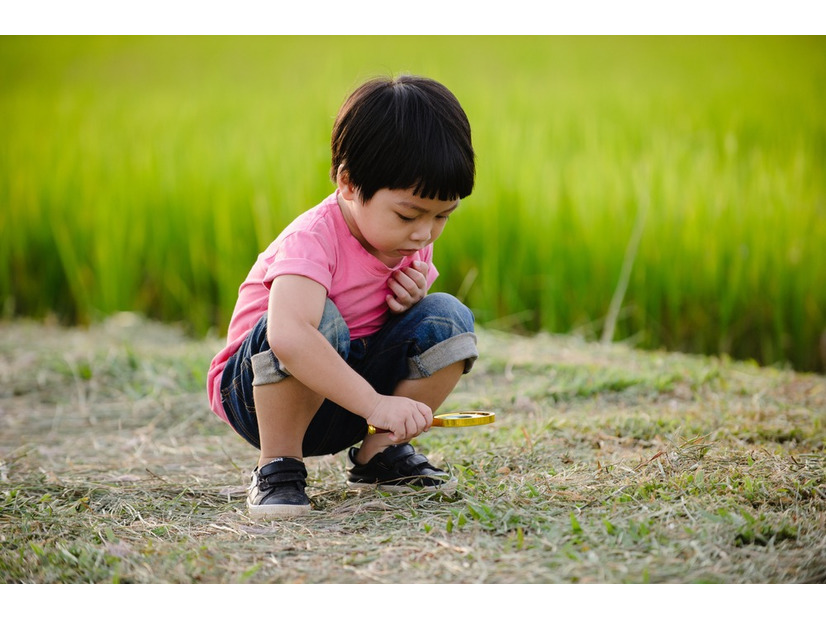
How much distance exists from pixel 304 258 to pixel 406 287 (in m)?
0.24

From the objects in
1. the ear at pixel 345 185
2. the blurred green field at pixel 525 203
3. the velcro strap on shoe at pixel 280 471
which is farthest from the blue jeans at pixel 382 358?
the blurred green field at pixel 525 203

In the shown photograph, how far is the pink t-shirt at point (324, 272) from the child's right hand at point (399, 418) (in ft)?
0.71

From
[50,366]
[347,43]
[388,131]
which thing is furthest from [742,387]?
[347,43]

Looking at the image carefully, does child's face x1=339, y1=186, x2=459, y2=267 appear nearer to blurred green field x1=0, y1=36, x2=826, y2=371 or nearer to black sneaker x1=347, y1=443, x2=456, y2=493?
black sneaker x1=347, y1=443, x2=456, y2=493

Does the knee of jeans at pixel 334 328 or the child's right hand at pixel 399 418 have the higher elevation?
the knee of jeans at pixel 334 328

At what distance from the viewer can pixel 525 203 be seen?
336cm

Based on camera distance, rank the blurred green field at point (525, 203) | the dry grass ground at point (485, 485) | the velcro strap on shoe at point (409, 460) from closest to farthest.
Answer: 1. the dry grass ground at point (485, 485)
2. the velcro strap on shoe at point (409, 460)
3. the blurred green field at point (525, 203)

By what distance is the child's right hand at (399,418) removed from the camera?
147 cm

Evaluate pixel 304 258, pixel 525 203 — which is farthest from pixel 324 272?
pixel 525 203

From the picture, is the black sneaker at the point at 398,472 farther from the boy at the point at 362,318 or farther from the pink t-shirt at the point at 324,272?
the pink t-shirt at the point at 324,272

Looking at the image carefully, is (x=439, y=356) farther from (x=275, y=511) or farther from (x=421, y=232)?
(x=275, y=511)

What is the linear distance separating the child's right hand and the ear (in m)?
0.35

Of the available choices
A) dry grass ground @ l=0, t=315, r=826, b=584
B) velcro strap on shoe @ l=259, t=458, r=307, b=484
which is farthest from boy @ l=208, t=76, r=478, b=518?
dry grass ground @ l=0, t=315, r=826, b=584

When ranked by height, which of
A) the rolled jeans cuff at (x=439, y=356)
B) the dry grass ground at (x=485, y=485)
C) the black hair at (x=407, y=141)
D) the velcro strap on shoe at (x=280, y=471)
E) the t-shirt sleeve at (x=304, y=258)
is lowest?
the dry grass ground at (x=485, y=485)
